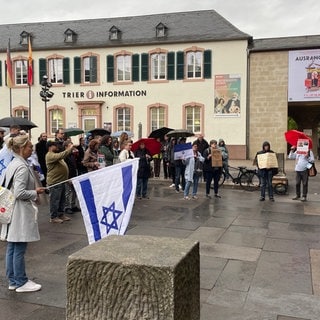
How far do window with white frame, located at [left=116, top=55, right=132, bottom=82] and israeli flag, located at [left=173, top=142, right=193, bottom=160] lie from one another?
19.2m

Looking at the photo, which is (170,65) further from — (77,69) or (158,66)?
(77,69)

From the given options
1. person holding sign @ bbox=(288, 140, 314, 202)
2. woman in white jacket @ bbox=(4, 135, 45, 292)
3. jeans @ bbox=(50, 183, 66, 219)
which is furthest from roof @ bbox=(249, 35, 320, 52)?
woman in white jacket @ bbox=(4, 135, 45, 292)

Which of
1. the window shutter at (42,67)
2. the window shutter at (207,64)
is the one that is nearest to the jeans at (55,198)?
the window shutter at (207,64)

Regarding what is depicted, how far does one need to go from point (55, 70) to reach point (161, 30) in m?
8.45

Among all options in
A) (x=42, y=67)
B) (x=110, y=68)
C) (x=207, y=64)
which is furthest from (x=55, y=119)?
(x=207, y=64)

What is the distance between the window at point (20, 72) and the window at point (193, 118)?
12.9 meters

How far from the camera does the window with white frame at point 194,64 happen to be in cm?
2914

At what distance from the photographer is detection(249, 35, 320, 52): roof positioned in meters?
27.4

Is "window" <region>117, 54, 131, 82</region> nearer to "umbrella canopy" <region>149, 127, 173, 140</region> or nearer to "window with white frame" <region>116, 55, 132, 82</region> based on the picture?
"window with white frame" <region>116, 55, 132, 82</region>

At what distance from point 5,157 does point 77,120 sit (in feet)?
82.1

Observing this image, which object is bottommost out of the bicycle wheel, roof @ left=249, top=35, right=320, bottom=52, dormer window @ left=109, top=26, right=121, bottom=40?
the bicycle wheel

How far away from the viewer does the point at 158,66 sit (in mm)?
29859

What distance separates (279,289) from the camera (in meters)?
4.82

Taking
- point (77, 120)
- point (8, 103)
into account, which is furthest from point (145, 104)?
point (8, 103)
